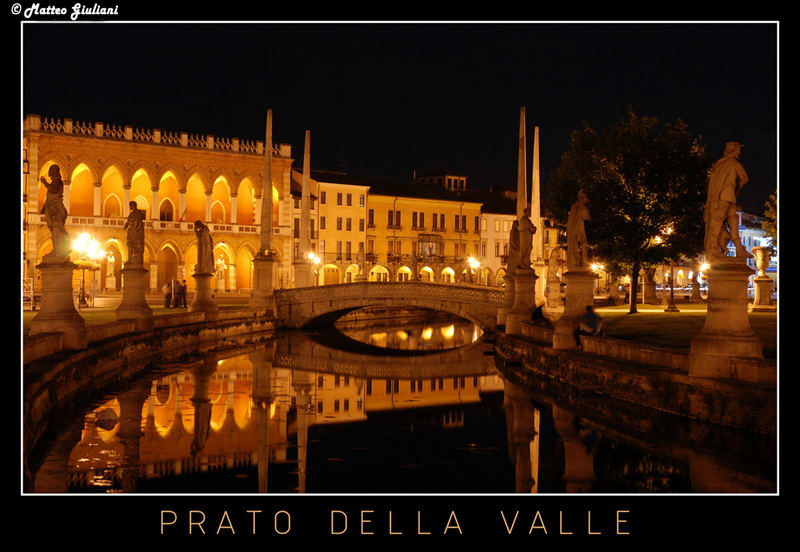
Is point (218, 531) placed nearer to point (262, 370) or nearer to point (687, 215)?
point (262, 370)

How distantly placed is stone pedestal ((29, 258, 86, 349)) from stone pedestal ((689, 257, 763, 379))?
1147 centimetres

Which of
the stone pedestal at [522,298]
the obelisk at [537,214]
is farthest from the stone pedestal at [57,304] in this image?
the obelisk at [537,214]

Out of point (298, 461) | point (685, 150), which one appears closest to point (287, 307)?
point (685, 150)

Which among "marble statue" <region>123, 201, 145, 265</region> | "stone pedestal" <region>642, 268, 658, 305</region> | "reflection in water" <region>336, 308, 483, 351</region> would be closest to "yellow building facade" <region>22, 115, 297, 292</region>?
"reflection in water" <region>336, 308, 483, 351</region>

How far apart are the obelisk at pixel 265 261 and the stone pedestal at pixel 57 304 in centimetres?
1989

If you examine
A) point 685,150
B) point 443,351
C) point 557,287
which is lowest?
point 443,351

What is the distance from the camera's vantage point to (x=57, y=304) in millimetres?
16969

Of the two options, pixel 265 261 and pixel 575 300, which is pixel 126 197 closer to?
pixel 265 261

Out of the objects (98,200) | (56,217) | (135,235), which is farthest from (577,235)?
(98,200)

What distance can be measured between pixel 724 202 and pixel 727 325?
5.98 ft

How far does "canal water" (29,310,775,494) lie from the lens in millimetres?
10734

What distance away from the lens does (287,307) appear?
39250mm

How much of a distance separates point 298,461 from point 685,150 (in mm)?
26022
